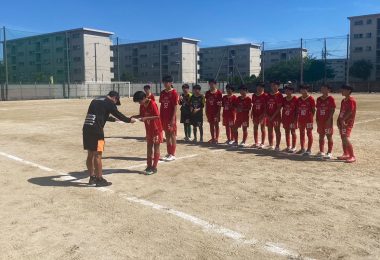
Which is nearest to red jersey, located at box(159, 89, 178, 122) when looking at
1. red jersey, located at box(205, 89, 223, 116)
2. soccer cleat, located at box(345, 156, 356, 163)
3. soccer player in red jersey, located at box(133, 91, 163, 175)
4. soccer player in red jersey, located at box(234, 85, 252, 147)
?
soccer player in red jersey, located at box(133, 91, 163, 175)

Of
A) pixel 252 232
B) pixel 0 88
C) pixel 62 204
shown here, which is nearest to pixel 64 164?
pixel 62 204

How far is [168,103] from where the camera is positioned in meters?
9.58

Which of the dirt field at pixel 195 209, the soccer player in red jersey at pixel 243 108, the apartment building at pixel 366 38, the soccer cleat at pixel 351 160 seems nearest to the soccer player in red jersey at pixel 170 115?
the dirt field at pixel 195 209

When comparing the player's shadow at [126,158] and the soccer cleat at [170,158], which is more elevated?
the soccer cleat at [170,158]

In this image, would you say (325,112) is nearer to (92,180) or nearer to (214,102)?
(214,102)

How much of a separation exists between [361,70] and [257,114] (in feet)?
249

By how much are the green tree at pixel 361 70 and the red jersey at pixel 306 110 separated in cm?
7659

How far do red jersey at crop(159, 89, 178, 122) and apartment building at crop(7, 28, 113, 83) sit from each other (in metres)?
46.0

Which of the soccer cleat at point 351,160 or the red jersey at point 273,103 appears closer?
→ the soccer cleat at point 351,160

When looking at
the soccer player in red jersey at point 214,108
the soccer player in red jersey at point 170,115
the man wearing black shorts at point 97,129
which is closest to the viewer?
the man wearing black shorts at point 97,129

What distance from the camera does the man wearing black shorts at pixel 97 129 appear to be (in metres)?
6.95

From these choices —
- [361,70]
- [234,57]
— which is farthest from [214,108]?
[234,57]

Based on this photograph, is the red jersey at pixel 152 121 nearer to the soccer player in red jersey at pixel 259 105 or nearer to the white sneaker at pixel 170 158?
the white sneaker at pixel 170 158

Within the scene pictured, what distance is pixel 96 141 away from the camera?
695cm
